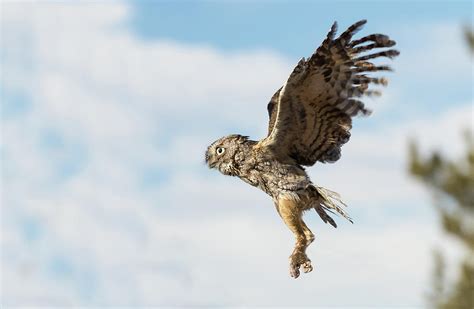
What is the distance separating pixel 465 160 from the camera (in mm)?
43156

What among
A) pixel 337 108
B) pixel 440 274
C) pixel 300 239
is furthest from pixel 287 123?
pixel 440 274

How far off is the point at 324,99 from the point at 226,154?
3.64 feet

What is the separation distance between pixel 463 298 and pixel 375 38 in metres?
36.1

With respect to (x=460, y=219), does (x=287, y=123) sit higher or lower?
lower

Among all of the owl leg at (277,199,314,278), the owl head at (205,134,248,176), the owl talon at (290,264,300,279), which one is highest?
the owl head at (205,134,248,176)

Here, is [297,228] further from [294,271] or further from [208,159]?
[208,159]

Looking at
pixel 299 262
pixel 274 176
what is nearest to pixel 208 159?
pixel 274 176

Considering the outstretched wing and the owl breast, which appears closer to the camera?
the outstretched wing

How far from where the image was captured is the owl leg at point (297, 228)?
7.62 meters

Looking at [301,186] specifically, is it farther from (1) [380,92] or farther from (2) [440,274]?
(2) [440,274]

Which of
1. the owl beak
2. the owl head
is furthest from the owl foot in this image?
the owl beak

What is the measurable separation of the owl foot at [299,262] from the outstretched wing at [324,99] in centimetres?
89

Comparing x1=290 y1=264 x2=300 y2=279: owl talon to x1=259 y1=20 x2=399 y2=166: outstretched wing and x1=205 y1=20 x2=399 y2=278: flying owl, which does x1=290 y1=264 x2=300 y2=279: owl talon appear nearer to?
x1=205 y1=20 x2=399 y2=278: flying owl

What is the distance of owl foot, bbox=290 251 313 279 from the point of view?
7527 mm
